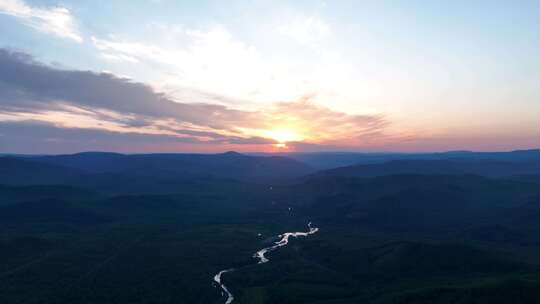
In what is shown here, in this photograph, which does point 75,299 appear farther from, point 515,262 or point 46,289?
point 515,262

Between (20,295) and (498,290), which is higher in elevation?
(498,290)

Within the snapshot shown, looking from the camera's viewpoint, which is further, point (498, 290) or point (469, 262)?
point (469, 262)

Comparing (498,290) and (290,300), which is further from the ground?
(498,290)

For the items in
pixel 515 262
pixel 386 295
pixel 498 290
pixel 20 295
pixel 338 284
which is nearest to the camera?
pixel 498 290

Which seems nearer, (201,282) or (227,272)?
(201,282)

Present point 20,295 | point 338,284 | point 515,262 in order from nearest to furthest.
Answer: point 20,295, point 338,284, point 515,262

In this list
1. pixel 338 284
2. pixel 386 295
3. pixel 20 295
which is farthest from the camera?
pixel 338 284

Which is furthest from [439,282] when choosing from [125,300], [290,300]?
[125,300]

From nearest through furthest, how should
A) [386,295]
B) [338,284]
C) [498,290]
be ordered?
[498,290]
[386,295]
[338,284]

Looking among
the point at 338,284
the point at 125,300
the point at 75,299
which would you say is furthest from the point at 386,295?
the point at 75,299

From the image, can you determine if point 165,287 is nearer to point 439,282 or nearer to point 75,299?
point 75,299
